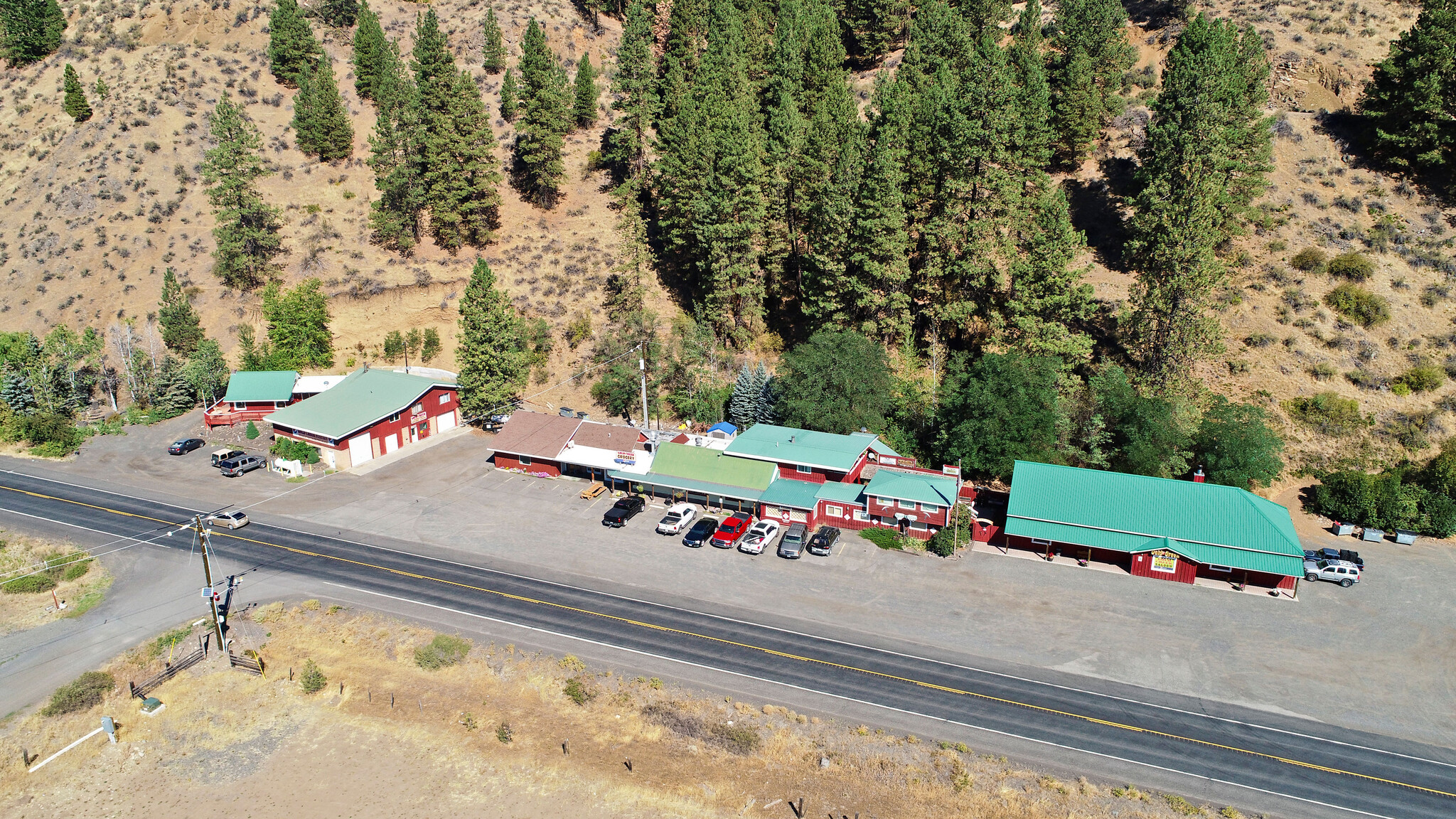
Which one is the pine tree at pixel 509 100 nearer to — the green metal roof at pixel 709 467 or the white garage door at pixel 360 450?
the white garage door at pixel 360 450

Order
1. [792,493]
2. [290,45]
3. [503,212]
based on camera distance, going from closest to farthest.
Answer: [792,493]
[503,212]
[290,45]

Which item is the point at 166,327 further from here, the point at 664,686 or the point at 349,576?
the point at 664,686

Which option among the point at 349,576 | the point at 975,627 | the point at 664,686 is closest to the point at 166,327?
the point at 349,576

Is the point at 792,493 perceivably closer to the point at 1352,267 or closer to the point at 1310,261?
the point at 1310,261

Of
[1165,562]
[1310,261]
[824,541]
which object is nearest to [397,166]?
[824,541]

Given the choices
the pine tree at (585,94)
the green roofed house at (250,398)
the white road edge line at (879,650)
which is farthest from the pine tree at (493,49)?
the white road edge line at (879,650)

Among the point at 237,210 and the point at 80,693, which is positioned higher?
the point at 237,210
